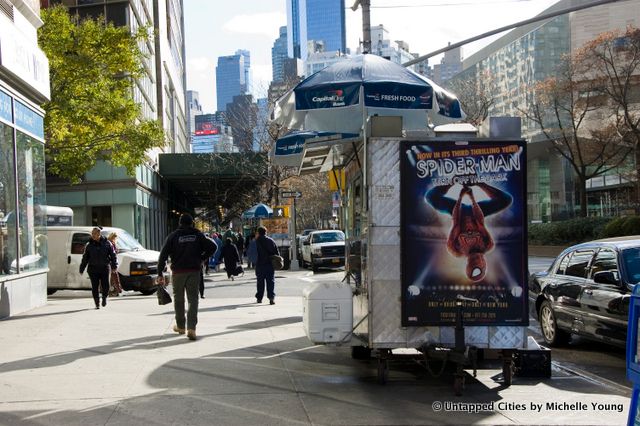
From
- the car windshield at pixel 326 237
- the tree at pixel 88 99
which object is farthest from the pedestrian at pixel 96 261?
the car windshield at pixel 326 237

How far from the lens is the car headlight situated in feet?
61.3

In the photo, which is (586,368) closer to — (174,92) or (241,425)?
(241,425)

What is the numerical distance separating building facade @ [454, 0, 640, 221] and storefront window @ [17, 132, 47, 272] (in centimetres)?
4231

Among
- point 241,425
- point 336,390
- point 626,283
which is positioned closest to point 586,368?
point 626,283

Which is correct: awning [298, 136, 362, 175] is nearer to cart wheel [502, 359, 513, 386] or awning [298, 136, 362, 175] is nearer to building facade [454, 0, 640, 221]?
cart wheel [502, 359, 513, 386]

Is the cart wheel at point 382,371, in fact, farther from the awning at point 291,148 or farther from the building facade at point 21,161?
the building facade at point 21,161

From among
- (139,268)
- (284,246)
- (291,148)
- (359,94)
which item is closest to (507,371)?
(359,94)

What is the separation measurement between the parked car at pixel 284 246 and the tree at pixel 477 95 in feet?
50.7

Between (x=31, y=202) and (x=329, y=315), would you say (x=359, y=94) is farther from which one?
(x=31, y=202)

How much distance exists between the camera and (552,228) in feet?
135

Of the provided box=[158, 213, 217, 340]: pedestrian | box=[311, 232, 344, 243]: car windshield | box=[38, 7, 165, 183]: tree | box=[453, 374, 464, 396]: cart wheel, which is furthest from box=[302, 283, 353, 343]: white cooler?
box=[311, 232, 344, 243]: car windshield

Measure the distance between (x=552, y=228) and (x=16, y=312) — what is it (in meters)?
34.8

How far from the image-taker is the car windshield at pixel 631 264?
834 centimetres

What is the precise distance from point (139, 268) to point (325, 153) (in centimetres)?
1068
